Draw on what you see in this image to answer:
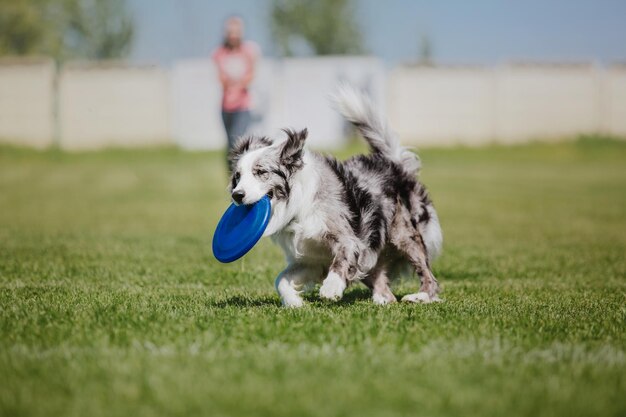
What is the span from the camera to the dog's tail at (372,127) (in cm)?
729

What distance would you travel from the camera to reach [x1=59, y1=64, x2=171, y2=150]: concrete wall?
3628 cm

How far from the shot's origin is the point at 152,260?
32.4ft

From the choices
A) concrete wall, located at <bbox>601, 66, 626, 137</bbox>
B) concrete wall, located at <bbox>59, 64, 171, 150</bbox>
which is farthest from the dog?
concrete wall, located at <bbox>601, 66, 626, 137</bbox>

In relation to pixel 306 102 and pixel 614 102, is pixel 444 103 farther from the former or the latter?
pixel 614 102

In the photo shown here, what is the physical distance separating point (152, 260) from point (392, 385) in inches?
246

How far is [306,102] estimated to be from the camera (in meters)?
36.9

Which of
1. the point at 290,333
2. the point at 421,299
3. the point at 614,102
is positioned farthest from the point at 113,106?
the point at 290,333

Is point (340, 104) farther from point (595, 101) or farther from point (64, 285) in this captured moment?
point (595, 101)

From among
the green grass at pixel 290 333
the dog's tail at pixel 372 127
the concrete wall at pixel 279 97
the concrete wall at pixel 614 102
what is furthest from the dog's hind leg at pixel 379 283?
the concrete wall at pixel 614 102

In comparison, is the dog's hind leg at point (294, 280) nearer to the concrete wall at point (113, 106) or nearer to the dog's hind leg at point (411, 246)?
the dog's hind leg at point (411, 246)

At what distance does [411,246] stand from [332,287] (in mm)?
1139

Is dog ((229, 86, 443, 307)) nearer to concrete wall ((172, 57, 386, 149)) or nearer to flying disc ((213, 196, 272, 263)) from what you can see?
flying disc ((213, 196, 272, 263))

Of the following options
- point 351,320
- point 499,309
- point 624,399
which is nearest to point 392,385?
point 624,399

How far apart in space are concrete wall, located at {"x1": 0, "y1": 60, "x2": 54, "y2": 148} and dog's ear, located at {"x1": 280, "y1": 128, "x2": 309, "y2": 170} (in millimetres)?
31832
